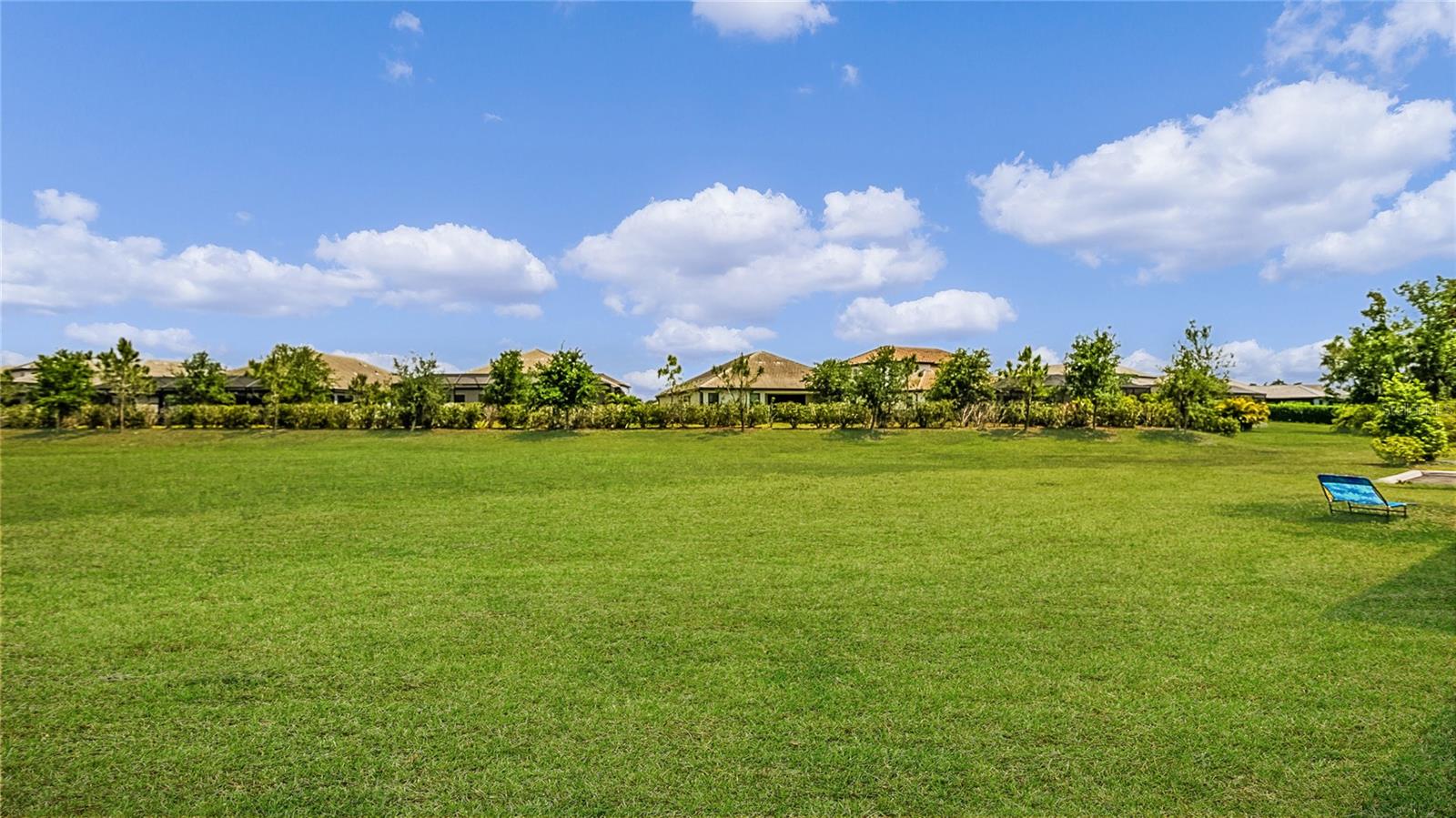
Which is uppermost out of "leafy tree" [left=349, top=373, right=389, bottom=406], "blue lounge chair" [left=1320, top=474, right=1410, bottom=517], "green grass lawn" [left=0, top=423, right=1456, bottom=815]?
"leafy tree" [left=349, top=373, right=389, bottom=406]

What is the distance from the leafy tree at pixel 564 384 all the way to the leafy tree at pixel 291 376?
12.3 meters

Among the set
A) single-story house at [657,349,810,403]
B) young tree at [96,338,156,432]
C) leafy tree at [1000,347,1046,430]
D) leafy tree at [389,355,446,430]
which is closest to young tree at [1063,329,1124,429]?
leafy tree at [1000,347,1046,430]

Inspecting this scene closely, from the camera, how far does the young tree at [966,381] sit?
35.1 meters

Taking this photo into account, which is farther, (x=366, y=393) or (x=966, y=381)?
(x=366, y=393)

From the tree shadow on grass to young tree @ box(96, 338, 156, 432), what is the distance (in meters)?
43.1

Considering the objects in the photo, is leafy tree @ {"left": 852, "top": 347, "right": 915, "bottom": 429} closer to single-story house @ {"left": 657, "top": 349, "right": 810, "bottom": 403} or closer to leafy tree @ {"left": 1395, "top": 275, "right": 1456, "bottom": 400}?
single-story house @ {"left": 657, "top": 349, "right": 810, "bottom": 403}

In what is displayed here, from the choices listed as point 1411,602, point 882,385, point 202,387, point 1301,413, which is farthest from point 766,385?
point 1411,602

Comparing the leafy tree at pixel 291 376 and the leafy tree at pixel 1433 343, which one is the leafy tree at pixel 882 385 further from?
the leafy tree at pixel 291 376

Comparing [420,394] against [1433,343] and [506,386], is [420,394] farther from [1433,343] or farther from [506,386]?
[1433,343]

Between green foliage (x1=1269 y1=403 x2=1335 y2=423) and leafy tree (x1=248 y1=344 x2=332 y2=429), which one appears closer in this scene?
leafy tree (x1=248 y1=344 x2=332 y2=429)

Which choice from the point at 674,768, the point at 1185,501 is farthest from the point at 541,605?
the point at 1185,501

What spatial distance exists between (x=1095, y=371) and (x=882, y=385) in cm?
955

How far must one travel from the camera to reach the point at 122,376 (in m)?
33.4

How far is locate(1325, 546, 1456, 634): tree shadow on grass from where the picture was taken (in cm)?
684
